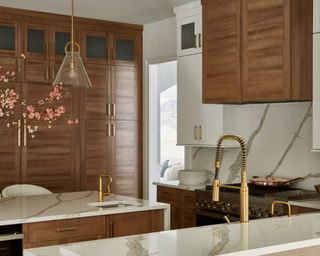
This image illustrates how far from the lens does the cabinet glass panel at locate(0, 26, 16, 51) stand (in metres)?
5.50

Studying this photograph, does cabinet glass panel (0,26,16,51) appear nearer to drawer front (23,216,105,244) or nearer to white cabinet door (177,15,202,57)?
white cabinet door (177,15,202,57)

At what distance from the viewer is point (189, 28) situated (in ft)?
17.5

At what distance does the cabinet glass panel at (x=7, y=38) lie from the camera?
18.0ft

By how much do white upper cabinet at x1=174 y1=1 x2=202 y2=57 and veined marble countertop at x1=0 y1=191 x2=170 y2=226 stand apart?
1949 millimetres

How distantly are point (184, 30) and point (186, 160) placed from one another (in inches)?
57.2

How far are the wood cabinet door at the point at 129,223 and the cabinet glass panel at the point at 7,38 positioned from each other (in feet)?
9.37

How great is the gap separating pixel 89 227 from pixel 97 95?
117 inches

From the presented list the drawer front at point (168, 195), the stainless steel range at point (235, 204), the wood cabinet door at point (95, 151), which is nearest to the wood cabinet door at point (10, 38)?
the wood cabinet door at point (95, 151)

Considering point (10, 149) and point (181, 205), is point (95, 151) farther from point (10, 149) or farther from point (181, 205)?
point (181, 205)

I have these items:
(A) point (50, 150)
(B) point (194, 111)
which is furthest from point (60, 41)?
(B) point (194, 111)

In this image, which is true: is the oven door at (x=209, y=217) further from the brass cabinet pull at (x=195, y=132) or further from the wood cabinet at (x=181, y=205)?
the brass cabinet pull at (x=195, y=132)

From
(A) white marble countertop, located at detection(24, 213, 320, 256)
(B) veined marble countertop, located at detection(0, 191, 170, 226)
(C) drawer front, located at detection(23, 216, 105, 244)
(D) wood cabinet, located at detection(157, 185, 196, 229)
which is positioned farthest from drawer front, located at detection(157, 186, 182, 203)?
(A) white marble countertop, located at detection(24, 213, 320, 256)

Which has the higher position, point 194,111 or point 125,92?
point 125,92

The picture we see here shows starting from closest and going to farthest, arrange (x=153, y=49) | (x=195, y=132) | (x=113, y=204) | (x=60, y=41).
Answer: (x=113, y=204) → (x=195, y=132) → (x=60, y=41) → (x=153, y=49)
